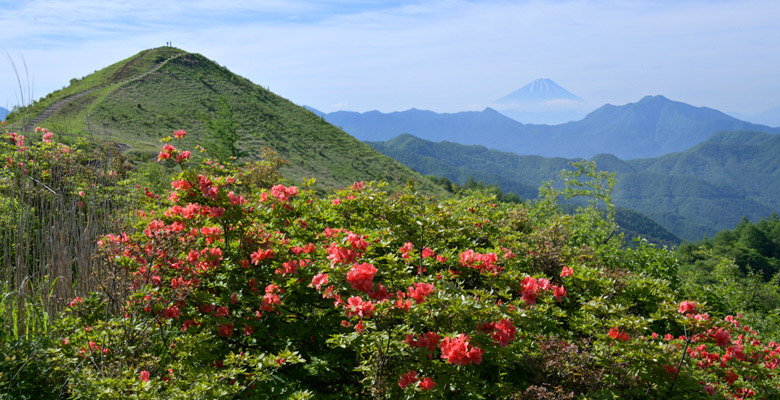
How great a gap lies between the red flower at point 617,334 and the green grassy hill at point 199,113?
23.8 m

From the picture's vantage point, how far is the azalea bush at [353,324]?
2.13 metres

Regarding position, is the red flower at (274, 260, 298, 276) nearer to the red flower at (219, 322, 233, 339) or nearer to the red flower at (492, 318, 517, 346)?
the red flower at (219, 322, 233, 339)

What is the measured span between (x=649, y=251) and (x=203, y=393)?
17.6ft

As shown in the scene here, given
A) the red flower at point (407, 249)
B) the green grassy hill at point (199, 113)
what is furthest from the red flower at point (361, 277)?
the green grassy hill at point (199, 113)

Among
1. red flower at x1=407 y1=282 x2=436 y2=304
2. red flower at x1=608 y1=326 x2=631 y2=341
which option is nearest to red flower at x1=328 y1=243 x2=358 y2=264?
red flower at x1=407 y1=282 x2=436 y2=304

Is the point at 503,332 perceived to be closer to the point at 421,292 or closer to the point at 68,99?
the point at 421,292

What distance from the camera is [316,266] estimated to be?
2.63m

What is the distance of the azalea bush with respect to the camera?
2.13m

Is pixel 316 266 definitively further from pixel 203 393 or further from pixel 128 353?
pixel 128 353

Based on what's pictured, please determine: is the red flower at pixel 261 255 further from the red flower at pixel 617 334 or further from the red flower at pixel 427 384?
the red flower at pixel 617 334

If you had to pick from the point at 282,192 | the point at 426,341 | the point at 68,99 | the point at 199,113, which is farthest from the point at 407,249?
the point at 68,99

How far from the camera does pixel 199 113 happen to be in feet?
83.4

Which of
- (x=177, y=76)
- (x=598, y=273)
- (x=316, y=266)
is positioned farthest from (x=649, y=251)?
Result: (x=177, y=76)

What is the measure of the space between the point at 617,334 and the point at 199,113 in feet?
87.4
